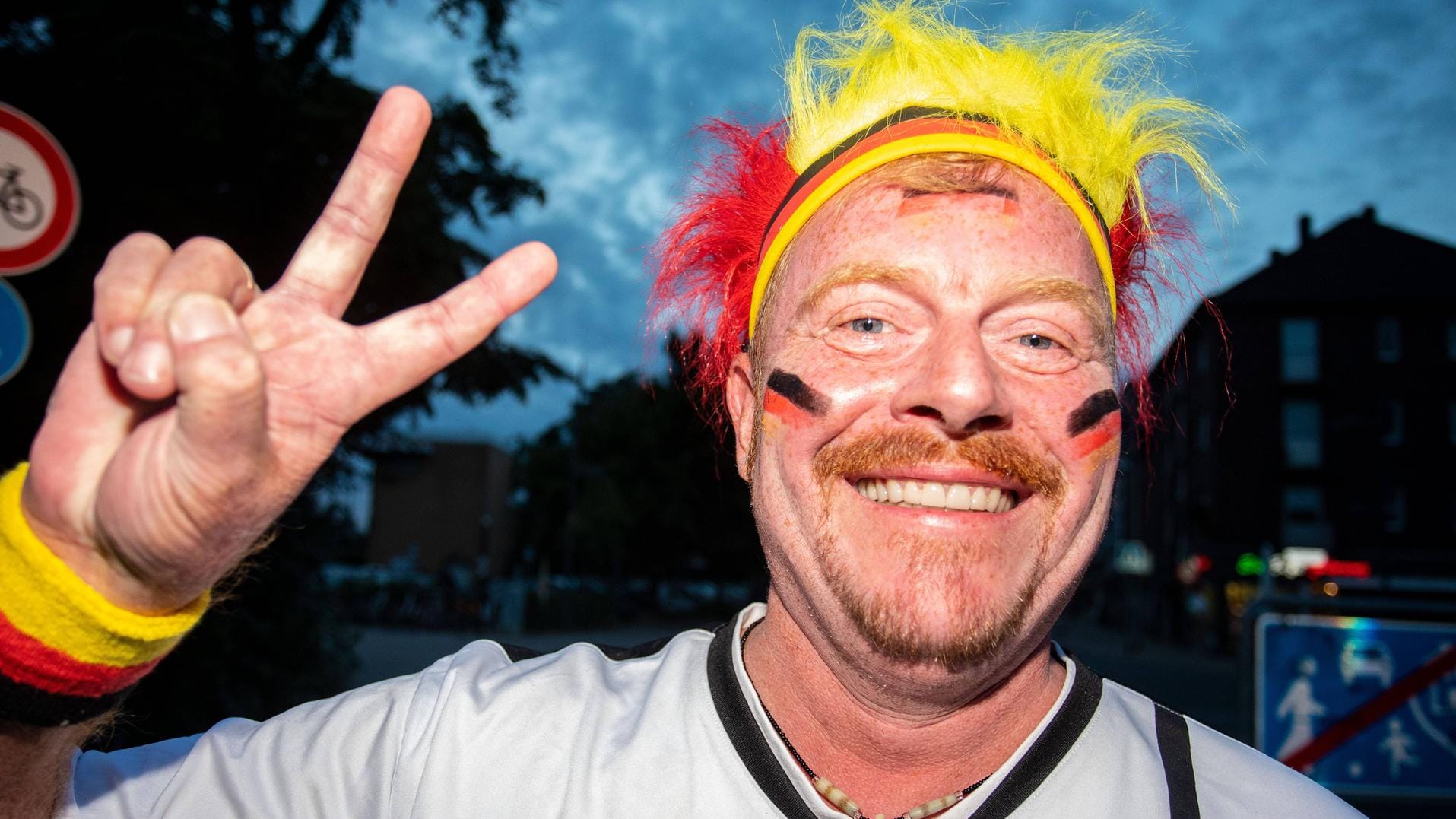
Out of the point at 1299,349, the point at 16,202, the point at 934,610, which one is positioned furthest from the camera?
the point at 1299,349

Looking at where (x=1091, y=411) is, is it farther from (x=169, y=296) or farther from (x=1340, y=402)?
(x=1340, y=402)

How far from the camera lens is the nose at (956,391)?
1.52 meters

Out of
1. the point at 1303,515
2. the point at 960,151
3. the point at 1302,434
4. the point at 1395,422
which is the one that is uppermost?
the point at 1395,422

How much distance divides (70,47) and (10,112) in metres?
Answer: 3.46

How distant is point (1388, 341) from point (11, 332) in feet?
122

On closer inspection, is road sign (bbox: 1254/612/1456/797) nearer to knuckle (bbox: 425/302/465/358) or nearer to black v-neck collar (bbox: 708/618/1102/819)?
black v-neck collar (bbox: 708/618/1102/819)

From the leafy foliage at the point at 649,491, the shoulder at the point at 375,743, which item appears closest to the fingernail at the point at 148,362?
the shoulder at the point at 375,743

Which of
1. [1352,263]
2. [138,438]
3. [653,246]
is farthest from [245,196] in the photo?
[1352,263]

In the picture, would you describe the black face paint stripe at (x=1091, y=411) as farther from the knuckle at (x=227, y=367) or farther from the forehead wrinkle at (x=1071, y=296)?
the knuckle at (x=227, y=367)

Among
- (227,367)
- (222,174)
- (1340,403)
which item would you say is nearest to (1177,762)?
(227,367)

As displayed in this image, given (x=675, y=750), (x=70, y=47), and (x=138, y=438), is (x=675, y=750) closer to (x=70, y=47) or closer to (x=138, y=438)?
(x=138, y=438)

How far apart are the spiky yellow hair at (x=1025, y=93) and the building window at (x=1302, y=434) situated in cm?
3417

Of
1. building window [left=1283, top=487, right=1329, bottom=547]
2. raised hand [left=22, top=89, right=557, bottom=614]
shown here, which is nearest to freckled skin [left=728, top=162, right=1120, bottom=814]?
raised hand [left=22, top=89, right=557, bottom=614]

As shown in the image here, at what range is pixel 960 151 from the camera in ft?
5.93
